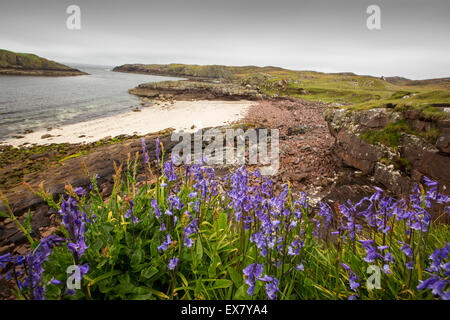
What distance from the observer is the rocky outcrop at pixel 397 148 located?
4770 mm

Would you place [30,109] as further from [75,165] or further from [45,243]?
[45,243]

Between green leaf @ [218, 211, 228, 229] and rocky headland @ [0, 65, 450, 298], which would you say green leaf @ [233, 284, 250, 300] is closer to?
green leaf @ [218, 211, 228, 229]

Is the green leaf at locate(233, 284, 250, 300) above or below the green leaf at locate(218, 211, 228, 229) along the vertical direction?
below

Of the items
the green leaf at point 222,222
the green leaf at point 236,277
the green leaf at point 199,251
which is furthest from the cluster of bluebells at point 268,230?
the green leaf at point 222,222

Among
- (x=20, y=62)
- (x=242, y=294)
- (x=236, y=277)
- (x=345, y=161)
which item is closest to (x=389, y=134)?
(x=345, y=161)

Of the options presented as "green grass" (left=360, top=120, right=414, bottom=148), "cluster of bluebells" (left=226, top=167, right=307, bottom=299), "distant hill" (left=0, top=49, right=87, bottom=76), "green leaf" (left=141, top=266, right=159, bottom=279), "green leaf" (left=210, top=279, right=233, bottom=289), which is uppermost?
"distant hill" (left=0, top=49, right=87, bottom=76)

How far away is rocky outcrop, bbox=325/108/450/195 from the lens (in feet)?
15.6

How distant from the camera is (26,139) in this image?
Answer: 1542cm

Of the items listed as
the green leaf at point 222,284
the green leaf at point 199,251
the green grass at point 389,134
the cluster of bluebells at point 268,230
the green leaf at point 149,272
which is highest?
the green grass at point 389,134

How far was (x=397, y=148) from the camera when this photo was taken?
18.6ft

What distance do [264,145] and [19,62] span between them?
11798 cm

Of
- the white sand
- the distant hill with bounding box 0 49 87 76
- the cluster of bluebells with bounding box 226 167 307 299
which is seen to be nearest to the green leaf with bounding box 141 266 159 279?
the cluster of bluebells with bounding box 226 167 307 299

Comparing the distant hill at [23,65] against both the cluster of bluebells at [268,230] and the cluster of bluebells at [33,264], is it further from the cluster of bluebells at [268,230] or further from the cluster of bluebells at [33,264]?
the cluster of bluebells at [268,230]
